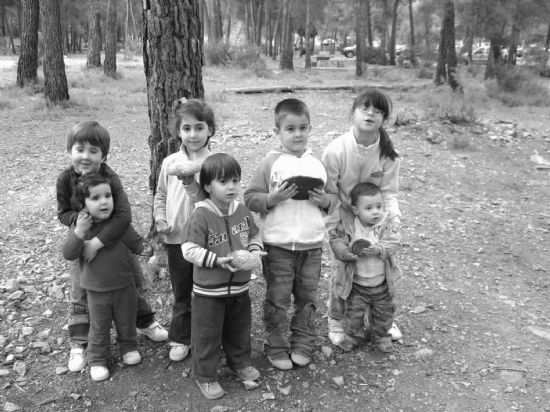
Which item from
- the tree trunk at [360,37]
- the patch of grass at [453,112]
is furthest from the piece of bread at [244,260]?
the tree trunk at [360,37]

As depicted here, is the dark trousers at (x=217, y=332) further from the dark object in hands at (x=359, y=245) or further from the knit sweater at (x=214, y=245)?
the dark object in hands at (x=359, y=245)

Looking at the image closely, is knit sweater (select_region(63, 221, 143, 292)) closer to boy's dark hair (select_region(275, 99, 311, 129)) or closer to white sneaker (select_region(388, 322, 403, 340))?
boy's dark hair (select_region(275, 99, 311, 129))

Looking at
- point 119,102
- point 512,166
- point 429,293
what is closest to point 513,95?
point 512,166

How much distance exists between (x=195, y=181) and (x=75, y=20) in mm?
42242

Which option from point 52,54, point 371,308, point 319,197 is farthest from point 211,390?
point 52,54

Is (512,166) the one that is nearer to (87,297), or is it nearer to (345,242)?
(345,242)

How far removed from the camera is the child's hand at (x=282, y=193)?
2.96 metres

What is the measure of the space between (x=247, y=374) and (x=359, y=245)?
1.10 metres

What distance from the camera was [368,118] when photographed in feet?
10.5

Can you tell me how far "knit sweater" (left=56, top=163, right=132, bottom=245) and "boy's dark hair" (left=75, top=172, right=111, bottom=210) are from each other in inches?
1.6

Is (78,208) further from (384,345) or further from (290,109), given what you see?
(384,345)

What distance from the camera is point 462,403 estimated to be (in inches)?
123

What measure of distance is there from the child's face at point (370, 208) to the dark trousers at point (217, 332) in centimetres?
94

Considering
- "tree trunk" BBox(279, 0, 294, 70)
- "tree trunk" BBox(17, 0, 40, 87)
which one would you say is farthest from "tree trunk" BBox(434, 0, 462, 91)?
"tree trunk" BBox(17, 0, 40, 87)
